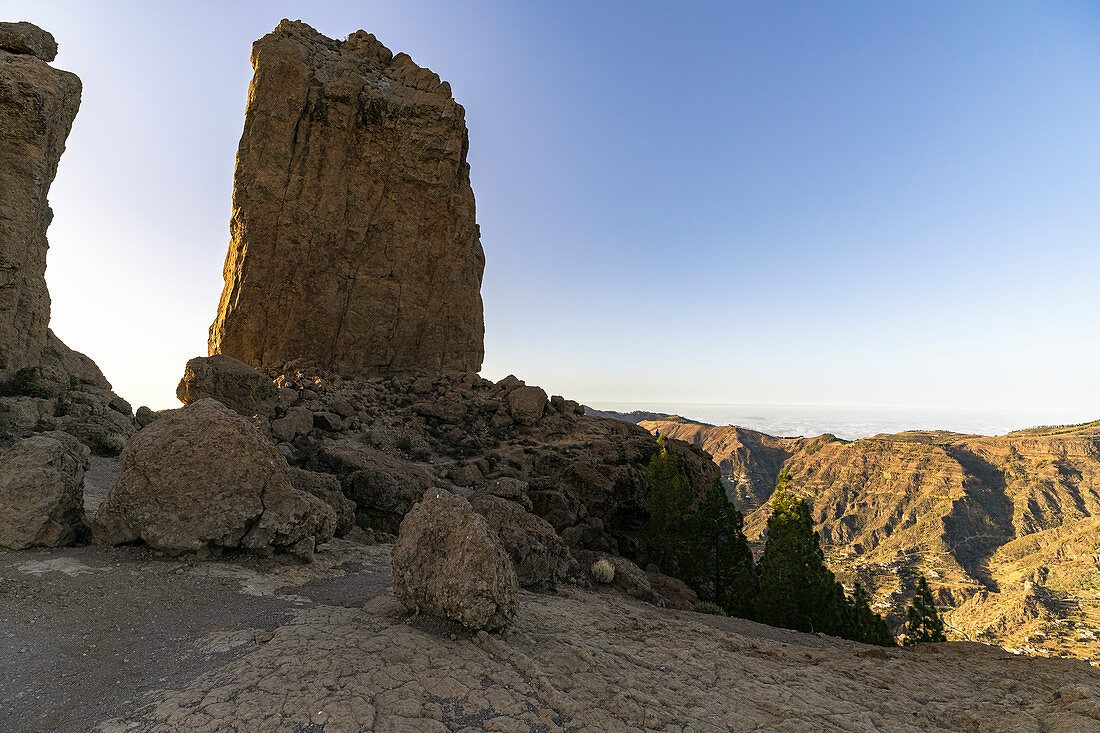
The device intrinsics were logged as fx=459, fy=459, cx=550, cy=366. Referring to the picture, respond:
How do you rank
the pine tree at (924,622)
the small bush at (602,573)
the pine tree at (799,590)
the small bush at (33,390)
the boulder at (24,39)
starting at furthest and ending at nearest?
1. the pine tree at (799,590)
2. the pine tree at (924,622)
3. the small bush at (602,573)
4. the small bush at (33,390)
5. the boulder at (24,39)

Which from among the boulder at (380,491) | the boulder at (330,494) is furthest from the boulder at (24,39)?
the boulder at (380,491)

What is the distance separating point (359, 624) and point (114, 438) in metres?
11.1

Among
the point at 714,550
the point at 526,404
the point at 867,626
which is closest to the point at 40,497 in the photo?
the point at 526,404

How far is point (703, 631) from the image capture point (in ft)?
29.5

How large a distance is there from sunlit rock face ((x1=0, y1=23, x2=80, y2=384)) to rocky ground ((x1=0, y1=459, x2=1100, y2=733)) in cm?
830

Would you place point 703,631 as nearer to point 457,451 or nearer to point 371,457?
point 371,457

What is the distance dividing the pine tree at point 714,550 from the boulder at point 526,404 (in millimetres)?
10631

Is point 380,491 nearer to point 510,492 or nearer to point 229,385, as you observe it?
point 510,492

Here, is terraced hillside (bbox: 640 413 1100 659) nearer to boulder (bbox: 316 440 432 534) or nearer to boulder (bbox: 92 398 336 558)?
boulder (bbox: 316 440 432 534)

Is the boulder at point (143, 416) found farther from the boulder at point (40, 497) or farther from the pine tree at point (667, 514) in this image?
the pine tree at point (667, 514)

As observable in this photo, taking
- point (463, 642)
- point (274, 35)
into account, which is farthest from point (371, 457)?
point (274, 35)

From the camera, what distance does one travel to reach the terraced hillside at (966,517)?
52.3 meters

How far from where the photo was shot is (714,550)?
21266 millimetres

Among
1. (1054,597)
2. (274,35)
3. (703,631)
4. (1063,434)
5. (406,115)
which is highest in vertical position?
(274,35)
